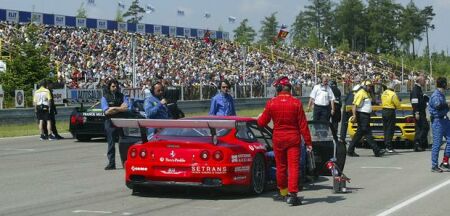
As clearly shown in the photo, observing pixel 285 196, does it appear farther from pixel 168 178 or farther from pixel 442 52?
pixel 442 52

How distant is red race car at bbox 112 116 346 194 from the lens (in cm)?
934

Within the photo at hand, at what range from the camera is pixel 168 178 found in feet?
31.2

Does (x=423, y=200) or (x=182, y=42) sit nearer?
(x=423, y=200)

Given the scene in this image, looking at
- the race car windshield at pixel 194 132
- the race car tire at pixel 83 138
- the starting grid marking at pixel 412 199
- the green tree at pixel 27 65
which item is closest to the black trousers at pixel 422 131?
the starting grid marking at pixel 412 199

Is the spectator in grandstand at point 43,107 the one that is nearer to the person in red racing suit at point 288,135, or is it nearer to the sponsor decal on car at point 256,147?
the sponsor decal on car at point 256,147

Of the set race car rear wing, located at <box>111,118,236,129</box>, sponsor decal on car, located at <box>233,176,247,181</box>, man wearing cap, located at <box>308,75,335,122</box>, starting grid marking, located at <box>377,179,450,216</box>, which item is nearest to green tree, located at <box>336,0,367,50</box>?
man wearing cap, located at <box>308,75,335,122</box>

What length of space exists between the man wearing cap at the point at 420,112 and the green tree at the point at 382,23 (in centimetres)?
9907

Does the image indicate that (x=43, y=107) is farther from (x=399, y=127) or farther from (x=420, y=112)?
(x=420, y=112)

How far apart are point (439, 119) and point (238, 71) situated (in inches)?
1460

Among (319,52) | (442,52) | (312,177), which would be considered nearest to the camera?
(312,177)

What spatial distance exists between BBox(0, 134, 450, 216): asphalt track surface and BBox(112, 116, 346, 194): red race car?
0.87ft

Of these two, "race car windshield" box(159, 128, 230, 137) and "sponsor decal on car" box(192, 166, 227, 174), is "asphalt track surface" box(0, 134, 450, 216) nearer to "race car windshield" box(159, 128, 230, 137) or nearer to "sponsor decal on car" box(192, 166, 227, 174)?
"sponsor decal on car" box(192, 166, 227, 174)

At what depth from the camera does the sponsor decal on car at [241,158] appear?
30.8 ft

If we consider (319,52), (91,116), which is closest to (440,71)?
(319,52)
